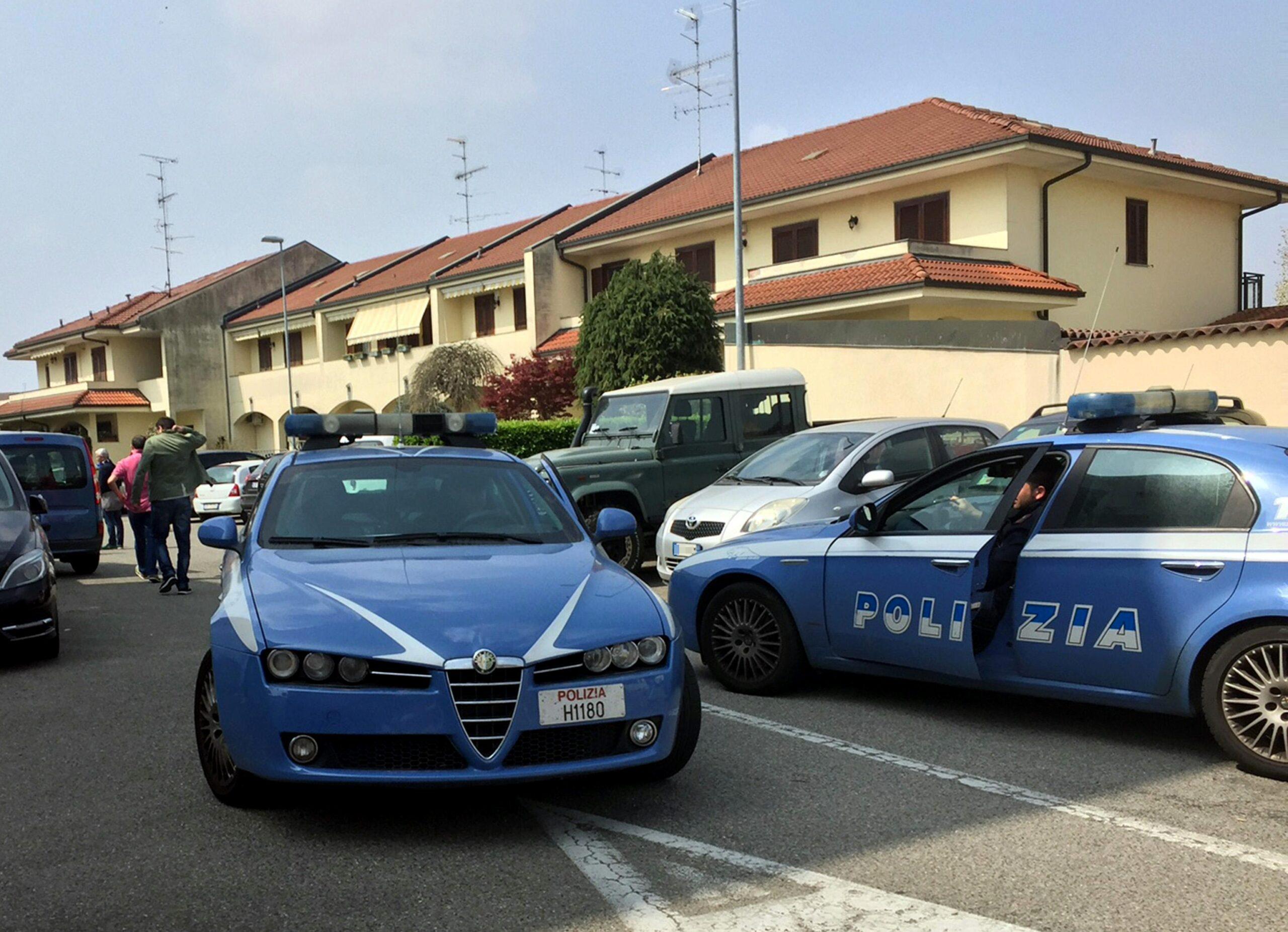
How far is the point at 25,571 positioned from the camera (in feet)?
27.0

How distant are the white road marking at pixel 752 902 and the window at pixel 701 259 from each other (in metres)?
26.8

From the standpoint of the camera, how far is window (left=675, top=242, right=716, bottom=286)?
3073 centimetres

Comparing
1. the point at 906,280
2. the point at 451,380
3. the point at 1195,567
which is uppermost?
the point at 906,280

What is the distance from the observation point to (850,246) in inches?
1080

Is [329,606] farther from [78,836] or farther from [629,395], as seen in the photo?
[629,395]

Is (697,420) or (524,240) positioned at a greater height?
(524,240)

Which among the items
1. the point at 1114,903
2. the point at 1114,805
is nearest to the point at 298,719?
the point at 1114,903

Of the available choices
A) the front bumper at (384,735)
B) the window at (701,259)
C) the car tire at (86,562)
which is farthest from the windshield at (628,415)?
the window at (701,259)

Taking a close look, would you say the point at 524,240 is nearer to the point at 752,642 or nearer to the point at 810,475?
the point at 810,475

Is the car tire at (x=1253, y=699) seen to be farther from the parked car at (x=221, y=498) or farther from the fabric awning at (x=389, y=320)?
the fabric awning at (x=389, y=320)

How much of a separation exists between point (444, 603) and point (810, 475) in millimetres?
6419

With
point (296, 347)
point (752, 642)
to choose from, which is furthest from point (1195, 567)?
point (296, 347)

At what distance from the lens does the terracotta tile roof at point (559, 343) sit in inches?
1270

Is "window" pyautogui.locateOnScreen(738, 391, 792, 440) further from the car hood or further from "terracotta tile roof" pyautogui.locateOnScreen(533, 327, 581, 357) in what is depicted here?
"terracotta tile roof" pyautogui.locateOnScreen(533, 327, 581, 357)
